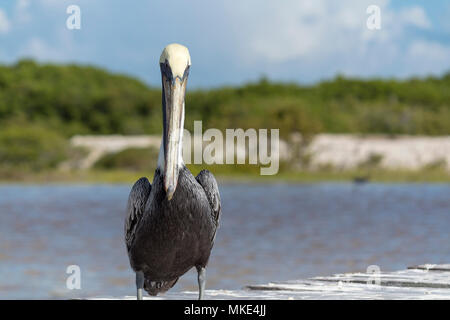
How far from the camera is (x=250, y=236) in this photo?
1886 cm

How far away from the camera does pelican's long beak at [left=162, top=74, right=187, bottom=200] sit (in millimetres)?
4688

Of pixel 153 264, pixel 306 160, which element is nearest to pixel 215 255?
pixel 153 264

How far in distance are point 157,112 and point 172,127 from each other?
4311cm

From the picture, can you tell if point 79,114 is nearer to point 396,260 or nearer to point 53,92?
point 53,92

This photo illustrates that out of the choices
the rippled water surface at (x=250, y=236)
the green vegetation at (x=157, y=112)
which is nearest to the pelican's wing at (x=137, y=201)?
the rippled water surface at (x=250, y=236)

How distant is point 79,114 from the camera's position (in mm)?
48312

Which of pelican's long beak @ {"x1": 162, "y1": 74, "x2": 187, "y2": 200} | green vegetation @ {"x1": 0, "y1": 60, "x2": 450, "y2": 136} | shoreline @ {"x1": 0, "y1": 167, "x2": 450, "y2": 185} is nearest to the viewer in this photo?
pelican's long beak @ {"x1": 162, "y1": 74, "x2": 187, "y2": 200}

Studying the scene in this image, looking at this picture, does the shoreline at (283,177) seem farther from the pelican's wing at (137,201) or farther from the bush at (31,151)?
the pelican's wing at (137,201)

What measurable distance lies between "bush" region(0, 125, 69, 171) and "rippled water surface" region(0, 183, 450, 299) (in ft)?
18.0
